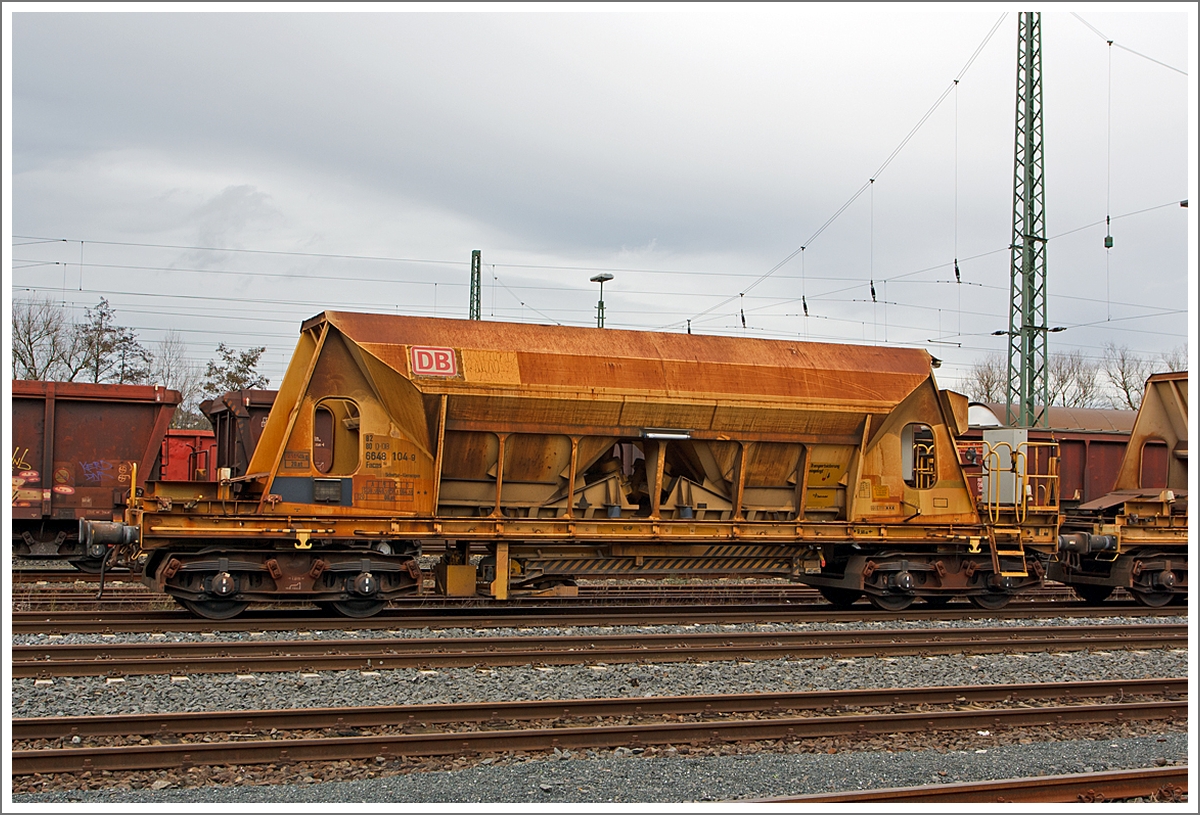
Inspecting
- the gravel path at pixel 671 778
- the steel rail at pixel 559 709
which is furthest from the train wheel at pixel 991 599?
the gravel path at pixel 671 778

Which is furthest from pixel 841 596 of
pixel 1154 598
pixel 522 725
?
pixel 522 725

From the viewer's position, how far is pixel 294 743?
6598 mm

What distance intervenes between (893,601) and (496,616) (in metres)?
6.16

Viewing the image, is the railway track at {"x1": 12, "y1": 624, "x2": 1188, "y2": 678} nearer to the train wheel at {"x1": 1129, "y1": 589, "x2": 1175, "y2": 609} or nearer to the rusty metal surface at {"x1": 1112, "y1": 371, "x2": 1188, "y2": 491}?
the train wheel at {"x1": 1129, "y1": 589, "x2": 1175, "y2": 609}

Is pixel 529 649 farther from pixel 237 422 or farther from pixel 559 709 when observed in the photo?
pixel 237 422

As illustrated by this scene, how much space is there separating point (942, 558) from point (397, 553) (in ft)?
27.0

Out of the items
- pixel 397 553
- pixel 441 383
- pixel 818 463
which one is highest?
pixel 441 383

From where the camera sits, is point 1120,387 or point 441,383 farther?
point 1120,387

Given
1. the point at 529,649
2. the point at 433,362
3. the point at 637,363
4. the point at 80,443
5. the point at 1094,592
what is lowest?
the point at 1094,592

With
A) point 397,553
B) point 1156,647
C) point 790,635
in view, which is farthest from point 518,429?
point 1156,647

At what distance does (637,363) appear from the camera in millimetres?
12797

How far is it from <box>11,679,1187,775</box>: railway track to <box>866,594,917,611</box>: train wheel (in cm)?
552

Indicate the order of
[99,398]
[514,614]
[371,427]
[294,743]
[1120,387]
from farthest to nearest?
[1120,387] → [99,398] → [514,614] → [371,427] → [294,743]

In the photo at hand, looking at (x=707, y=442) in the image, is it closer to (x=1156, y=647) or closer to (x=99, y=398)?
(x=1156, y=647)
